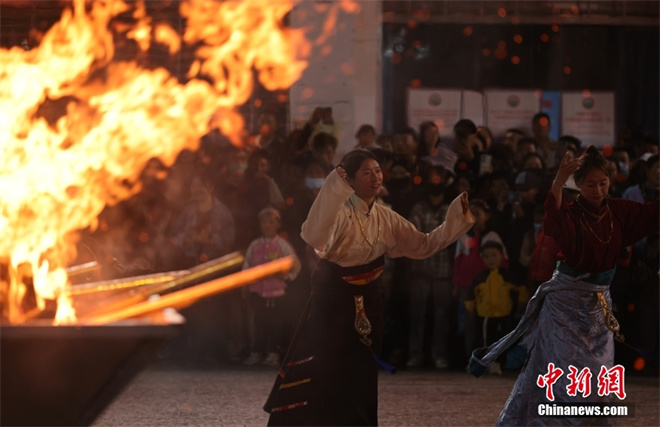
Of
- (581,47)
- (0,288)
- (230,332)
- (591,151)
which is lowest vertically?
(230,332)

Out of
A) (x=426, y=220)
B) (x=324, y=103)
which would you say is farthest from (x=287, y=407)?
(x=324, y=103)

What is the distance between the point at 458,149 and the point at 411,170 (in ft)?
1.67

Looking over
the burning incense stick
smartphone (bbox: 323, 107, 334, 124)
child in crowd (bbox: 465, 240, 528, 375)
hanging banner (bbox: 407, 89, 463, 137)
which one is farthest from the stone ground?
hanging banner (bbox: 407, 89, 463, 137)

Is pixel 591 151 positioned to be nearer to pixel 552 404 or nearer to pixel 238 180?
pixel 552 404

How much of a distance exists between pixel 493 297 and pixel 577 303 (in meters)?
3.02

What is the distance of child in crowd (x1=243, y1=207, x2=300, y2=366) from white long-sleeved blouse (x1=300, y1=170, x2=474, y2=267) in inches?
122

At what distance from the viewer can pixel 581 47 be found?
1241cm

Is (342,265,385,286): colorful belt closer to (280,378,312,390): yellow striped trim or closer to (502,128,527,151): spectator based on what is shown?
(280,378,312,390): yellow striped trim

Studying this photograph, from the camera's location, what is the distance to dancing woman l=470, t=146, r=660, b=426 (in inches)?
243

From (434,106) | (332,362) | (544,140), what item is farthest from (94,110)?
(332,362)

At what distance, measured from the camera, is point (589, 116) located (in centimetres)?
1223

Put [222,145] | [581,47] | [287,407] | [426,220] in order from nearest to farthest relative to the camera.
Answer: [287,407]
[426,220]
[222,145]
[581,47]

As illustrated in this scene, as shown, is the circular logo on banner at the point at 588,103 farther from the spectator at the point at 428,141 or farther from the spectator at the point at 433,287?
the spectator at the point at 433,287

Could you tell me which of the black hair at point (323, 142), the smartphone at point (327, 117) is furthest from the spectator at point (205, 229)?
the smartphone at point (327, 117)
